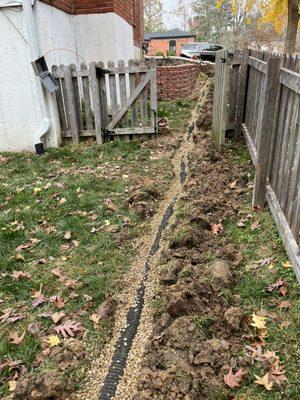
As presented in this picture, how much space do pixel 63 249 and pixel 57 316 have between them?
1133mm

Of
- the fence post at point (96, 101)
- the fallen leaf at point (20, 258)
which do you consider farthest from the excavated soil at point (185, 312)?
the fence post at point (96, 101)

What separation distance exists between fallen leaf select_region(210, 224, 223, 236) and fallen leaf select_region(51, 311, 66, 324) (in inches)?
72.4

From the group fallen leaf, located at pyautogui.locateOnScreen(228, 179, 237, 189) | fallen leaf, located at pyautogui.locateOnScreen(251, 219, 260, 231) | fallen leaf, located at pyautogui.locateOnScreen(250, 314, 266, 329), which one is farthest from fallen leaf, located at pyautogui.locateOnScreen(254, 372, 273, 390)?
fallen leaf, located at pyautogui.locateOnScreen(228, 179, 237, 189)

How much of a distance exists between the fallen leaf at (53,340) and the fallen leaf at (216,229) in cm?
201

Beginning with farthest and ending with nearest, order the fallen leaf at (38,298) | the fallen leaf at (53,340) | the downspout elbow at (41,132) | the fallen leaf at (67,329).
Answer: the downspout elbow at (41,132) → the fallen leaf at (38,298) → the fallen leaf at (67,329) → the fallen leaf at (53,340)

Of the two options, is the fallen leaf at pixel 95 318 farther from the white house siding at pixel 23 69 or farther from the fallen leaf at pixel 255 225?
the white house siding at pixel 23 69

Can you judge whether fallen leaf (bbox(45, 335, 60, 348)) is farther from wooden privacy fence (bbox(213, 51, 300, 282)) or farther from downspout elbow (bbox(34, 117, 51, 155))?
downspout elbow (bbox(34, 117, 51, 155))

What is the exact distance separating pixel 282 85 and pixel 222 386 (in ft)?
9.59

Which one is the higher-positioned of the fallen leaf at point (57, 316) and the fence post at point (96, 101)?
the fence post at point (96, 101)

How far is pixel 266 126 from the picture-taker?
404 centimetres

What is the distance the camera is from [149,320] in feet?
10.1

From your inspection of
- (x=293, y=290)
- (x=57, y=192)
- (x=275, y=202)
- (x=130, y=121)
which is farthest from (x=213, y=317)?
(x=130, y=121)

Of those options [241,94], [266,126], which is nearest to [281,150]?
[266,126]

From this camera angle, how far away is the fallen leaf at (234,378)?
7.73 feet
